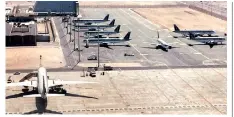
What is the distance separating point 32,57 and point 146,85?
1708 inches

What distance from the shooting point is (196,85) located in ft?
315

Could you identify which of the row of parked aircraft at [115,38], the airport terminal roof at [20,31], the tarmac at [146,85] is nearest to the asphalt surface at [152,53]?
the tarmac at [146,85]

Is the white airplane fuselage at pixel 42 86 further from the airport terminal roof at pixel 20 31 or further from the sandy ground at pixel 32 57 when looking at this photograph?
the airport terminal roof at pixel 20 31

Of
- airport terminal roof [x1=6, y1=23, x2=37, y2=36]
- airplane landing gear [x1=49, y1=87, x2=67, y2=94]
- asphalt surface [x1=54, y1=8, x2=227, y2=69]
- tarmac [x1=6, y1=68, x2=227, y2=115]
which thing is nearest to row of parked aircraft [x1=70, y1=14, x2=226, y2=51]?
asphalt surface [x1=54, y1=8, x2=227, y2=69]

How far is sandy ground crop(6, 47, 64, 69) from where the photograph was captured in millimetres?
→ 113562

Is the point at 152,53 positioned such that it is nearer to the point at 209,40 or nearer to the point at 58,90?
the point at 209,40

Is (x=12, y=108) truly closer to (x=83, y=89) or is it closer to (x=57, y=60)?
(x=83, y=89)

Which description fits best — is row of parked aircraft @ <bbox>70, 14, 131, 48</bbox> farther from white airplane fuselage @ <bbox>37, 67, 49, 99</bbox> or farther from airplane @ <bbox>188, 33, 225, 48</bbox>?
white airplane fuselage @ <bbox>37, 67, 49, 99</bbox>

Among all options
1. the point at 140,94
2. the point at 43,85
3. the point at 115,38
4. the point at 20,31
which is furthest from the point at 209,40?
the point at 43,85

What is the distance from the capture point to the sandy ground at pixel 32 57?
113562 mm

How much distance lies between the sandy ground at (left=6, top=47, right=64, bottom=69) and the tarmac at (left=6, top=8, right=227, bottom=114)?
322 cm
